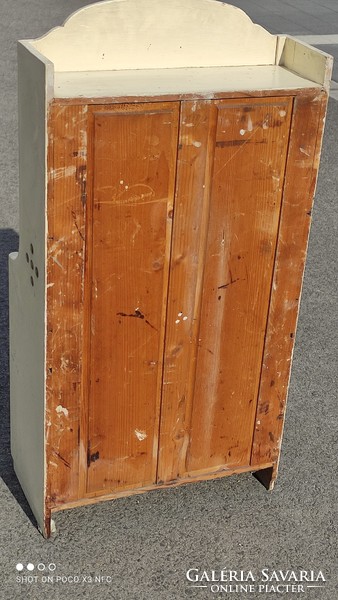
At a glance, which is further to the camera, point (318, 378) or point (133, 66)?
point (318, 378)

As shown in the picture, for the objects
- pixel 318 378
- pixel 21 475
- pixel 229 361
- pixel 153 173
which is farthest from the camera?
pixel 318 378

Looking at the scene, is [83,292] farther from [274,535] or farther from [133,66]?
[274,535]

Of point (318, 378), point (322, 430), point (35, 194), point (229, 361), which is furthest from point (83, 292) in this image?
point (318, 378)

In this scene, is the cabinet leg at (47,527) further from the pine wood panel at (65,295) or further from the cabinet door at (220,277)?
the cabinet door at (220,277)

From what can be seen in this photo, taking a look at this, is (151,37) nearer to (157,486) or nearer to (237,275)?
(237,275)

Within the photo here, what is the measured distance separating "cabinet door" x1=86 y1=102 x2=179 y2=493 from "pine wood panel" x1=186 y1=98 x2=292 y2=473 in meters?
0.16

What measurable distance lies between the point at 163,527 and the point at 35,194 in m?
1.33

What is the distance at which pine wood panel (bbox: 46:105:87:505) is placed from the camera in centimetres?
276

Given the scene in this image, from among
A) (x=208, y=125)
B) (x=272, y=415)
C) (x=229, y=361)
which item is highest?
(x=208, y=125)

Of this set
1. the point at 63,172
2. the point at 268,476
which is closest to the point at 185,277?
the point at 63,172

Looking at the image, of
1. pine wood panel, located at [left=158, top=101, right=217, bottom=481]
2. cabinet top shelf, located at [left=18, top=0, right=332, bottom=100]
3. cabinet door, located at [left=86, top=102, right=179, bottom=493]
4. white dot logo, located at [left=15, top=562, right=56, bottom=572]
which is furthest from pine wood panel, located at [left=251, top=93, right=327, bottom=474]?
white dot logo, located at [left=15, top=562, right=56, bottom=572]

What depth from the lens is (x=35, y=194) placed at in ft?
9.61

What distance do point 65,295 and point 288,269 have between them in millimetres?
795

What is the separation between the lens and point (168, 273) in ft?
10.1
